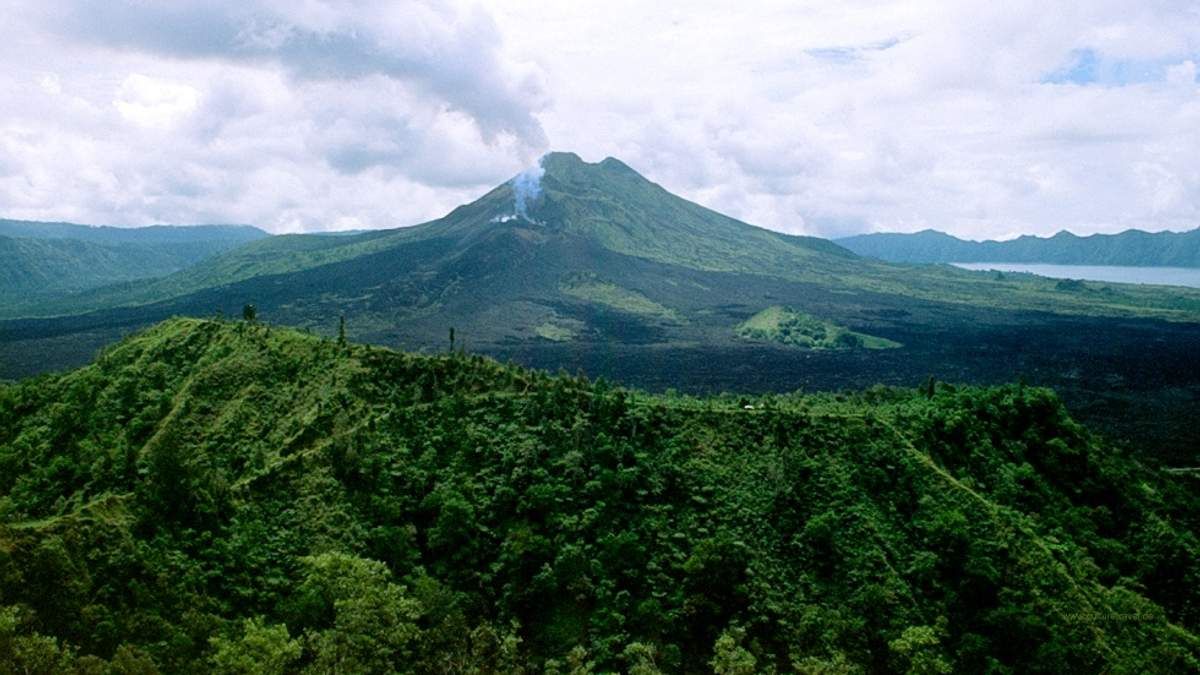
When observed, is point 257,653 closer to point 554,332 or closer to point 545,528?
point 545,528

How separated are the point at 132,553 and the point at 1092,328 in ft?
581

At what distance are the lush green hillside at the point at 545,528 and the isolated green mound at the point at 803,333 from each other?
91.4 m

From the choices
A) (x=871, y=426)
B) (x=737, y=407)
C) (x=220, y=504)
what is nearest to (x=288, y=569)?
(x=220, y=504)

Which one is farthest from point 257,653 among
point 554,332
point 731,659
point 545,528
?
point 554,332

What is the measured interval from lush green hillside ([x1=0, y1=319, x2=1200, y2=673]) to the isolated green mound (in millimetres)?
91398

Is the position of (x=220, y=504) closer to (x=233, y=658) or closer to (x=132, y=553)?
(x=132, y=553)

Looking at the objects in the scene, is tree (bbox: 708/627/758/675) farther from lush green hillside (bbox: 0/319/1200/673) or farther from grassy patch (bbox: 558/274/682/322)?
grassy patch (bbox: 558/274/682/322)

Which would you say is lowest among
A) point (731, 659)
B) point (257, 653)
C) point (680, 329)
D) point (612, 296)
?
point (731, 659)

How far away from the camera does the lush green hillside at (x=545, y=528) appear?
30.4 m

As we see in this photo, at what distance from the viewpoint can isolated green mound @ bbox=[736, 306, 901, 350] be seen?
142875 mm

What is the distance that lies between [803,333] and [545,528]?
118264 mm

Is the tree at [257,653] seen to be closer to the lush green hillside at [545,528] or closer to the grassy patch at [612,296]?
the lush green hillside at [545,528]

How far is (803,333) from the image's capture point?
5891 inches

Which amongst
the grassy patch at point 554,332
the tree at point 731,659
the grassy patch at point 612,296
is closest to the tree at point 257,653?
the tree at point 731,659
